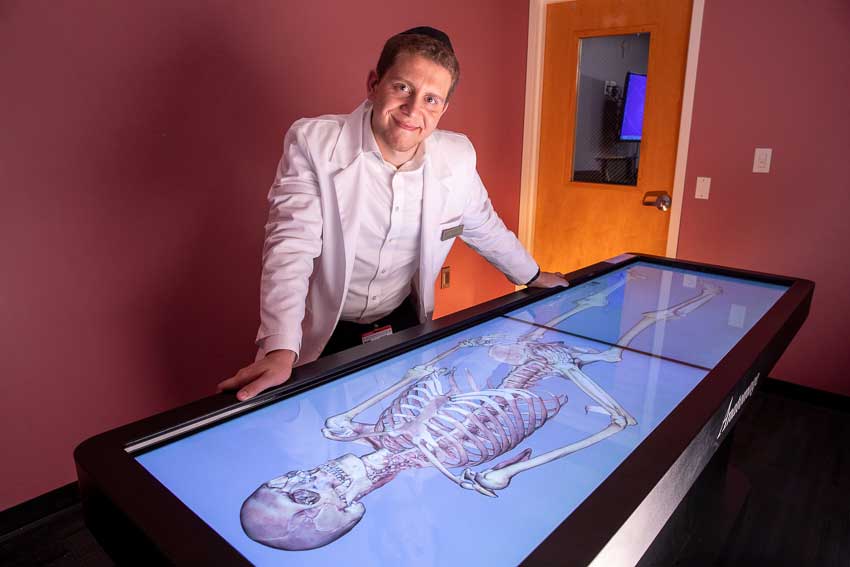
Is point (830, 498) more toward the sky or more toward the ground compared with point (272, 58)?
more toward the ground

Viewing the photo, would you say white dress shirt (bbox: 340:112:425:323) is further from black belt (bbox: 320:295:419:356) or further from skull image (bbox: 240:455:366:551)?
skull image (bbox: 240:455:366:551)

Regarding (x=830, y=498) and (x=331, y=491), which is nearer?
(x=331, y=491)

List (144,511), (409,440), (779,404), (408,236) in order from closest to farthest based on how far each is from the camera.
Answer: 1. (144,511)
2. (409,440)
3. (408,236)
4. (779,404)

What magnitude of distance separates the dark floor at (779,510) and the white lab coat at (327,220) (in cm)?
108

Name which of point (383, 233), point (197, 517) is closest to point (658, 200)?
point (383, 233)

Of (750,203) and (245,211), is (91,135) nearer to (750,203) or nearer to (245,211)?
(245,211)

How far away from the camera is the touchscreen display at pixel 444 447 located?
2.36ft

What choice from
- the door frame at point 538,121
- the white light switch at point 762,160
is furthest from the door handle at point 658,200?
the white light switch at point 762,160

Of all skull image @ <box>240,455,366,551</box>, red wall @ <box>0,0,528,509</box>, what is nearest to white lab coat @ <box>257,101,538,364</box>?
skull image @ <box>240,455,366,551</box>

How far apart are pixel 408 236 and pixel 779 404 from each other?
2303 millimetres

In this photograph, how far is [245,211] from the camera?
92.9 inches

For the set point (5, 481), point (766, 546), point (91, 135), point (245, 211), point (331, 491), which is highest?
point (91, 135)

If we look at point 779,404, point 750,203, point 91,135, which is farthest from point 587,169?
point 91,135

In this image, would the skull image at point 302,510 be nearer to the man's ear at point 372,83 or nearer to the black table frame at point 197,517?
the black table frame at point 197,517
